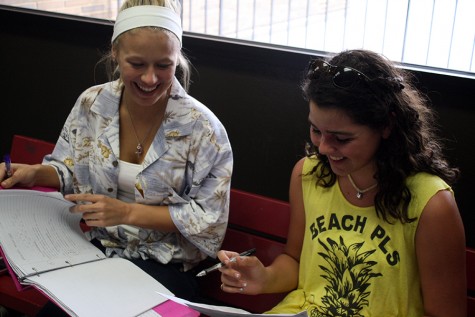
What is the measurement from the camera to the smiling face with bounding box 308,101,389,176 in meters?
1.49

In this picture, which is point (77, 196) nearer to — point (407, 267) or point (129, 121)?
point (129, 121)

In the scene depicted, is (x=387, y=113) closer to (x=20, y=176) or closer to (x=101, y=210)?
(x=101, y=210)

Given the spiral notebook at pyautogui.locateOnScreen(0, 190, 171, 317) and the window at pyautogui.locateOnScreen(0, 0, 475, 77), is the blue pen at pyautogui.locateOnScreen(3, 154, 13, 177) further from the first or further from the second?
the window at pyautogui.locateOnScreen(0, 0, 475, 77)

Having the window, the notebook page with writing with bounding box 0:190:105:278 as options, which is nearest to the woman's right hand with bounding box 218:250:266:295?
the notebook page with writing with bounding box 0:190:105:278

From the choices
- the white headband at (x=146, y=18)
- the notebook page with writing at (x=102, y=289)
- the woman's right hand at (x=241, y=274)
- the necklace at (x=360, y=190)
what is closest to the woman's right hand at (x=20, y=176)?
the notebook page with writing at (x=102, y=289)

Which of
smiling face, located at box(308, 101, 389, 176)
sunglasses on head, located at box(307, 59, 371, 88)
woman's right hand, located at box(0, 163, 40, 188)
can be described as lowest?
woman's right hand, located at box(0, 163, 40, 188)

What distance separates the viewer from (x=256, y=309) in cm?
206

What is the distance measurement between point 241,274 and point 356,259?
30 centimetres

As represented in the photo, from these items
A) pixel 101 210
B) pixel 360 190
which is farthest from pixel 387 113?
pixel 101 210

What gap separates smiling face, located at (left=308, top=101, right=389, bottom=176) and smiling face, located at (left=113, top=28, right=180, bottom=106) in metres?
0.50

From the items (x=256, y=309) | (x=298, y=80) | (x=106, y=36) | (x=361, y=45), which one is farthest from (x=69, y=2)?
(x=256, y=309)

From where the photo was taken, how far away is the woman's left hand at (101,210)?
178 centimetres

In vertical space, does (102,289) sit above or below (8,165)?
below

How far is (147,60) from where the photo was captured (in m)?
1.79
